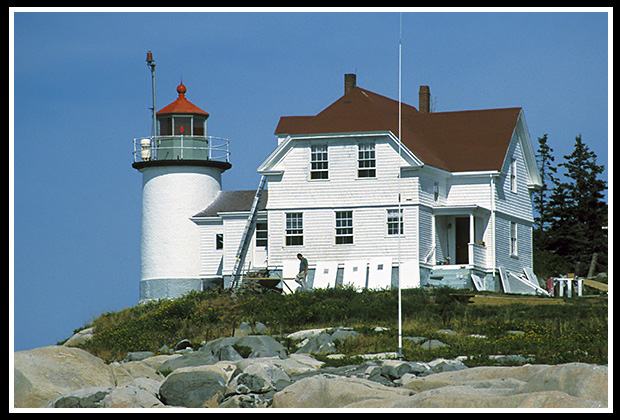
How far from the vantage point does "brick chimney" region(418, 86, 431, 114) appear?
4488 centimetres

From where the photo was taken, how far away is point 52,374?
1994cm

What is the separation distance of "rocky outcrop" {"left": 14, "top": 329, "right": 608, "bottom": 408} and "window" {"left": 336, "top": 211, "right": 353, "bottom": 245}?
14442 millimetres

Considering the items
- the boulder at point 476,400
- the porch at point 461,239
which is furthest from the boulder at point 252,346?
the porch at point 461,239

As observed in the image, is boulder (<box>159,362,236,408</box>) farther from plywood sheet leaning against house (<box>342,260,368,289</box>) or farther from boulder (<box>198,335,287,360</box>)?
plywood sheet leaning against house (<box>342,260,368,289</box>)

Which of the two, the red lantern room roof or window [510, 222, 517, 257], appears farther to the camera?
the red lantern room roof

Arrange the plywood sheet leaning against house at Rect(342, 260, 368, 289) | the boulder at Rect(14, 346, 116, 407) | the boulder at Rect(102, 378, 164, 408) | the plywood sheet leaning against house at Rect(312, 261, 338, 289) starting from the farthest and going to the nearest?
the plywood sheet leaning against house at Rect(312, 261, 338, 289), the plywood sheet leaning against house at Rect(342, 260, 368, 289), the boulder at Rect(14, 346, 116, 407), the boulder at Rect(102, 378, 164, 408)

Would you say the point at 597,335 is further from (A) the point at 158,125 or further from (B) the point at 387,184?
(A) the point at 158,125

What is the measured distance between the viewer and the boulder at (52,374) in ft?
61.8

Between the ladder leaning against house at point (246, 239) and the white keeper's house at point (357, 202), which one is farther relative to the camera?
the ladder leaning against house at point (246, 239)

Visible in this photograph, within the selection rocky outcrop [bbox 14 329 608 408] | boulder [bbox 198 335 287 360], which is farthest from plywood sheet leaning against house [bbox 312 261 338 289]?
rocky outcrop [bbox 14 329 608 408]

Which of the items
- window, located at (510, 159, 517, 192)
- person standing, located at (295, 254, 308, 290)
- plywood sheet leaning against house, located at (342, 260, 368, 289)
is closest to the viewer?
person standing, located at (295, 254, 308, 290)

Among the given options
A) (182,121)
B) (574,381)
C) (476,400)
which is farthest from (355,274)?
(476,400)

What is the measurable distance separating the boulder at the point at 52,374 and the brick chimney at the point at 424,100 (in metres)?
25.5

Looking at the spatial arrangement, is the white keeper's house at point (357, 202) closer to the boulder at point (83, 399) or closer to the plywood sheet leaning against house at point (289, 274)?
the plywood sheet leaning against house at point (289, 274)
